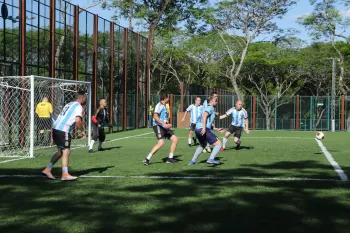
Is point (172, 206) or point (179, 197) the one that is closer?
point (172, 206)

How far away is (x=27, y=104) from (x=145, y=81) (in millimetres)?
19946

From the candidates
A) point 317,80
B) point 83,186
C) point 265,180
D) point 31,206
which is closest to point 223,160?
point 265,180

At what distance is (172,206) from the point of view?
8.44 metres

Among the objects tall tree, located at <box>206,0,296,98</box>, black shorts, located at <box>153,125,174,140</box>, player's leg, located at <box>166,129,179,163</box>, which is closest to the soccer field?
player's leg, located at <box>166,129,179,163</box>

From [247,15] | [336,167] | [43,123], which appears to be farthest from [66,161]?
[247,15]

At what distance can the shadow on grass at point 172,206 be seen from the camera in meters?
7.09

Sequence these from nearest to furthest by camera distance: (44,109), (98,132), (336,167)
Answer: (336,167) → (98,132) → (44,109)

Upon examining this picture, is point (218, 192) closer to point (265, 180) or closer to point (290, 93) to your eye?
point (265, 180)

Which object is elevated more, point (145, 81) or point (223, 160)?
point (145, 81)

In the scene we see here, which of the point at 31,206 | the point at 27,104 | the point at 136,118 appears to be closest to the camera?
the point at 31,206

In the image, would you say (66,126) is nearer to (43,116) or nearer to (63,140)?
(63,140)

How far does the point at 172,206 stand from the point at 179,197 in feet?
2.71

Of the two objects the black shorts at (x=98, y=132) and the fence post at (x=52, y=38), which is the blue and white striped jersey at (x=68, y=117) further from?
the fence post at (x=52, y=38)

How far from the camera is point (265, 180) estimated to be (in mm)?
11438
